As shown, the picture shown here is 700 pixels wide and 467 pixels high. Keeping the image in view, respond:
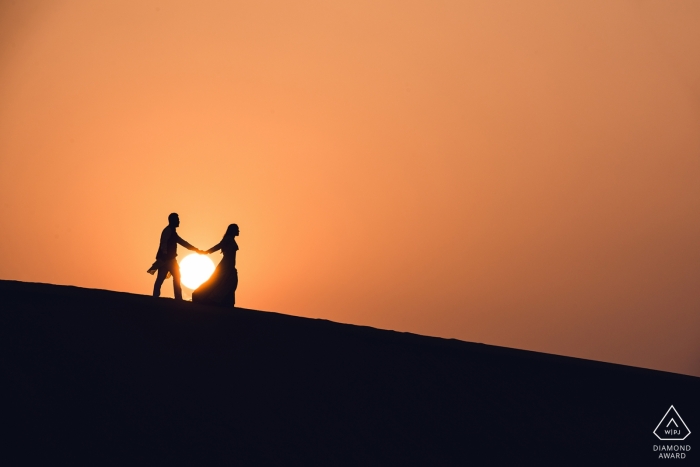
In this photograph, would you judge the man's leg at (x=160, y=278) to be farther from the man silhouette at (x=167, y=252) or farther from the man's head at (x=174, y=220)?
the man's head at (x=174, y=220)

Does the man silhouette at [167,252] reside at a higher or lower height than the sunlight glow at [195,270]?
lower

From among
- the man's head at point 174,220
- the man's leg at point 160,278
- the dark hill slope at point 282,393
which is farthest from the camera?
the man's head at point 174,220

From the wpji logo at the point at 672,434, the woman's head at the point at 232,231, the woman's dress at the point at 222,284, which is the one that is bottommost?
the wpji logo at the point at 672,434

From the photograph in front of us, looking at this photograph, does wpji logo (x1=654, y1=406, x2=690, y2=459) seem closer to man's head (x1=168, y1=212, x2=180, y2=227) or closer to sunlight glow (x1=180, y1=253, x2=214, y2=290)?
man's head (x1=168, y1=212, x2=180, y2=227)

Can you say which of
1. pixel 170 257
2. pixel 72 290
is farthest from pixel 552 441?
pixel 170 257

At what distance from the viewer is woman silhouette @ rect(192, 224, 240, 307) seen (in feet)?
41.6

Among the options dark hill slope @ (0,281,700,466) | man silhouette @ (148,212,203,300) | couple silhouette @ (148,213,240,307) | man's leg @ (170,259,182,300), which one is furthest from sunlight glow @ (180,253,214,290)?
dark hill slope @ (0,281,700,466)

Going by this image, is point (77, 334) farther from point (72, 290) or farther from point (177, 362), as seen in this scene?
point (72, 290)

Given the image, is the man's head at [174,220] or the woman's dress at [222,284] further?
the man's head at [174,220]

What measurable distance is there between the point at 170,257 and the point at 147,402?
7.60 metres

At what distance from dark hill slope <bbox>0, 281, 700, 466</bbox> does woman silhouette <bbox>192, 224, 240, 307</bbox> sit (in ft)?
10.5

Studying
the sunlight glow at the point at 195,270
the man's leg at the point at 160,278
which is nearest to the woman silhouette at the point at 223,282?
the man's leg at the point at 160,278

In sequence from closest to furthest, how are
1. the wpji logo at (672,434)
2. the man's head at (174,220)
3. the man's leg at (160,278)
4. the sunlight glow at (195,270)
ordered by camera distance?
the wpji logo at (672,434) → the man's leg at (160,278) → the man's head at (174,220) → the sunlight glow at (195,270)

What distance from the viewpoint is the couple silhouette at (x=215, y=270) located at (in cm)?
1270
